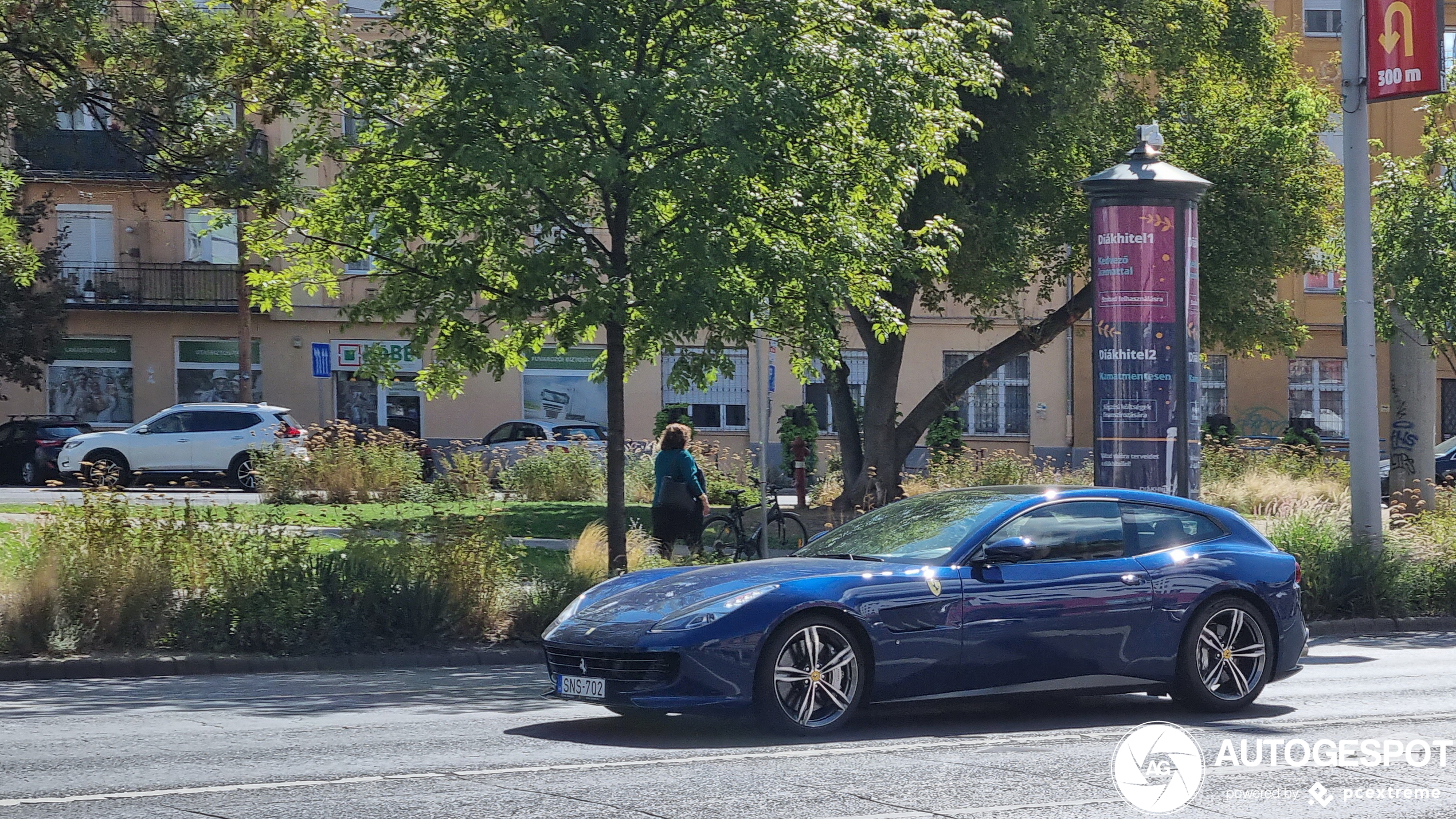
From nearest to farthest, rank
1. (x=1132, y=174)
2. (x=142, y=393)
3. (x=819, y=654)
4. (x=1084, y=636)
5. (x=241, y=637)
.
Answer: (x=819, y=654) < (x=1084, y=636) < (x=241, y=637) < (x=1132, y=174) < (x=142, y=393)

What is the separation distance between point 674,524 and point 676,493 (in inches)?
12.6

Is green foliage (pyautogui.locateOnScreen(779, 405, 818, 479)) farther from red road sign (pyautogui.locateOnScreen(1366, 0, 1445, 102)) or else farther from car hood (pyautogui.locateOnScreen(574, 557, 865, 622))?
car hood (pyautogui.locateOnScreen(574, 557, 865, 622))

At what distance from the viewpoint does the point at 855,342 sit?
45281mm

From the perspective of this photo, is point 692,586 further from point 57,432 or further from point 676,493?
point 57,432

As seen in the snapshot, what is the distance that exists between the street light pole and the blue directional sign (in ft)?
83.8

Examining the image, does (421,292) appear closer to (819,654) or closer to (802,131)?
(802,131)

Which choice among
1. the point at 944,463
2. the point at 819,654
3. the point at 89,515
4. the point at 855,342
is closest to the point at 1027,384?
Answer: the point at 855,342

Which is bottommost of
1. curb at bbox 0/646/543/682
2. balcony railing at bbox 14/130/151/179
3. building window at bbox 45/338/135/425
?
curb at bbox 0/646/543/682

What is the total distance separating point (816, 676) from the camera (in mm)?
8500

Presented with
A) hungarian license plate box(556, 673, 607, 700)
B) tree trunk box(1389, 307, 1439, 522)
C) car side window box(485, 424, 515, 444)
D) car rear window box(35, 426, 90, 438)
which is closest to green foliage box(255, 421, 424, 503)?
car side window box(485, 424, 515, 444)

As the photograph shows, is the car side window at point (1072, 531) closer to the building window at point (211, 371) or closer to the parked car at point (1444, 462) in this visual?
the parked car at point (1444, 462)

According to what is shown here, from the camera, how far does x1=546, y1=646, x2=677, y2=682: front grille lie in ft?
27.0

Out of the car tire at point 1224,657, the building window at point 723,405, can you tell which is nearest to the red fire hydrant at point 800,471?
the building window at point 723,405

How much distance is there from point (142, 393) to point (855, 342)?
1864cm
